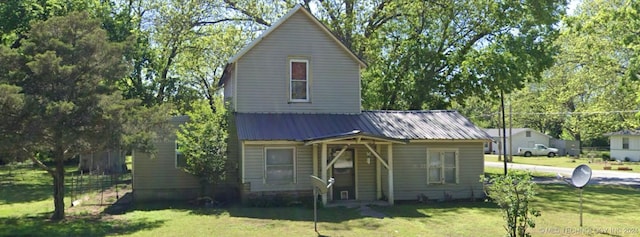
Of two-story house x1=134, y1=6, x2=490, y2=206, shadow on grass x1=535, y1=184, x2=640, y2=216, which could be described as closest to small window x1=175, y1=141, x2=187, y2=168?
two-story house x1=134, y1=6, x2=490, y2=206

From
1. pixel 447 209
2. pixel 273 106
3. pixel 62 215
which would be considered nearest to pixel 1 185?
pixel 62 215

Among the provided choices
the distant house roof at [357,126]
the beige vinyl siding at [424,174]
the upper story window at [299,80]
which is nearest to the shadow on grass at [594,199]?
the beige vinyl siding at [424,174]

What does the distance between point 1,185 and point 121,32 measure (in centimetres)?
1009

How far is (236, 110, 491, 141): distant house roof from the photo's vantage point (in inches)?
662

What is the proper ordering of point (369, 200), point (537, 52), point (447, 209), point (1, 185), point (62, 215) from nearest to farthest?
point (62, 215), point (447, 209), point (369, 200), point (1, 185), point (537, 52)

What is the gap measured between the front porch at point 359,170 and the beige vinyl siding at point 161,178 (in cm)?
498

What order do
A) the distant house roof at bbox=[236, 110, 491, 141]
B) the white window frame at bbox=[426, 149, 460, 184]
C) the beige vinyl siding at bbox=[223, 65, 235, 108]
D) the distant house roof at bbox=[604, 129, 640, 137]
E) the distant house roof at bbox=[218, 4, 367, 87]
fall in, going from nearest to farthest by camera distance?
the distant house roof at bbox=[236, 110, 491, 141], the distant house roof at bbox=[218, 4, 367, 87], the white window frame at bbox=[426, 149, 460, 184], the beige vinyl siding at bbox=[223, 65, 235, 108], the distant house roof at bbox=[604, 129, 640, 137]

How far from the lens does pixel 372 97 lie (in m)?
28.7

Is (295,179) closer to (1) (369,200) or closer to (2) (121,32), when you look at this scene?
(1) (369,200)

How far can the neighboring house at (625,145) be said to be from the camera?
48.4 m

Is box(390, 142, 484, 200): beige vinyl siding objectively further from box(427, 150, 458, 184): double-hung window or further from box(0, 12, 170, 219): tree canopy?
box(0, 12, 170, 219): tree canopy

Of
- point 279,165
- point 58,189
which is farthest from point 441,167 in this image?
point 58,189

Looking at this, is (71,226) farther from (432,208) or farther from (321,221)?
(432,208)

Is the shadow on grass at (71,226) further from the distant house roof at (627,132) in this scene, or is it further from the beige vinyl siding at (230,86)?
the distant house roof at (627,132)
